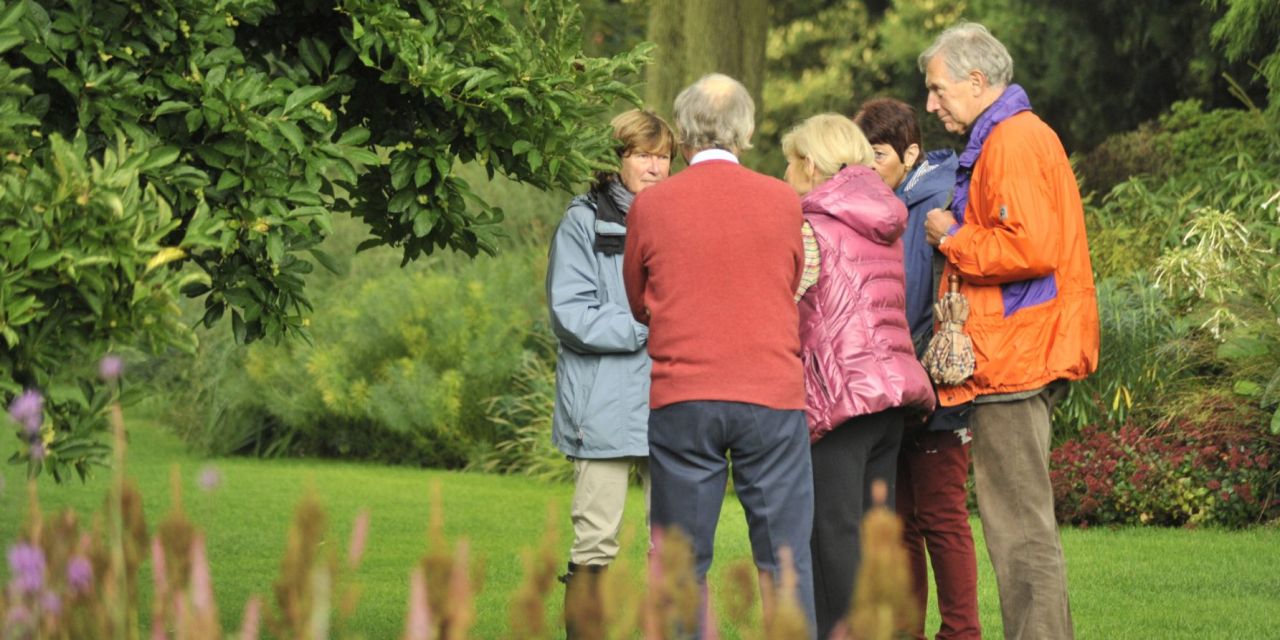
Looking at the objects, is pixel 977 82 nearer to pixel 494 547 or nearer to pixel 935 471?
pixel 935 471

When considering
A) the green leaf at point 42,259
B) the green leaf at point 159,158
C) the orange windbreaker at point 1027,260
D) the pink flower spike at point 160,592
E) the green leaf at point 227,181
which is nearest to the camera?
the pink flower spike at point 160,592

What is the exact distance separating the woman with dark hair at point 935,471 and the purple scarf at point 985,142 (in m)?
0.45

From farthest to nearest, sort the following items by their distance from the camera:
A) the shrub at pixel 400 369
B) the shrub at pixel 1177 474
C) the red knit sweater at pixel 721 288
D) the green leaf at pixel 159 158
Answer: the shrub at pixel 400 369
the shrub at pixel 1177 474
the red knit sweater at pixel 721 288
the green leaf at pixel 159 158

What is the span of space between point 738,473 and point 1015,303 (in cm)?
103

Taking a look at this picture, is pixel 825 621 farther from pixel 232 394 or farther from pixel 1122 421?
pixel 232 394

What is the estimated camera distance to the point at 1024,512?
4.75 m

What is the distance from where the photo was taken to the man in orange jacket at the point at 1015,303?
463 centimetres

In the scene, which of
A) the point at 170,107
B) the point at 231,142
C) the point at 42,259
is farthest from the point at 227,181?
the point at 42,259

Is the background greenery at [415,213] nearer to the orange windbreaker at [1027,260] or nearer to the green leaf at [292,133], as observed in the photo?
the green leaf at [292,133]

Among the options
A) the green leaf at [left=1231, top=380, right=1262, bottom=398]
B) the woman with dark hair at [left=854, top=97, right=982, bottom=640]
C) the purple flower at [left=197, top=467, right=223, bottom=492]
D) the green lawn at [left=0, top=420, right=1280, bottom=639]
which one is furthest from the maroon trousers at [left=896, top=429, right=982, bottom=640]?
the green leaf at [left=1231, top=380, right=1262, bottom=398]

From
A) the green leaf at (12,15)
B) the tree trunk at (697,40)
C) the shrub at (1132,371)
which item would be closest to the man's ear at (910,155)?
the green leaf at (12,15)

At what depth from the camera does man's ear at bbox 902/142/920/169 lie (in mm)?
5656

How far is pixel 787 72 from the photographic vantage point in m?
29.1

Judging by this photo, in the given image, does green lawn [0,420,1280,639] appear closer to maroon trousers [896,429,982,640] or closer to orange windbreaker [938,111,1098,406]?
maroon trousers [896,429,982,640]
